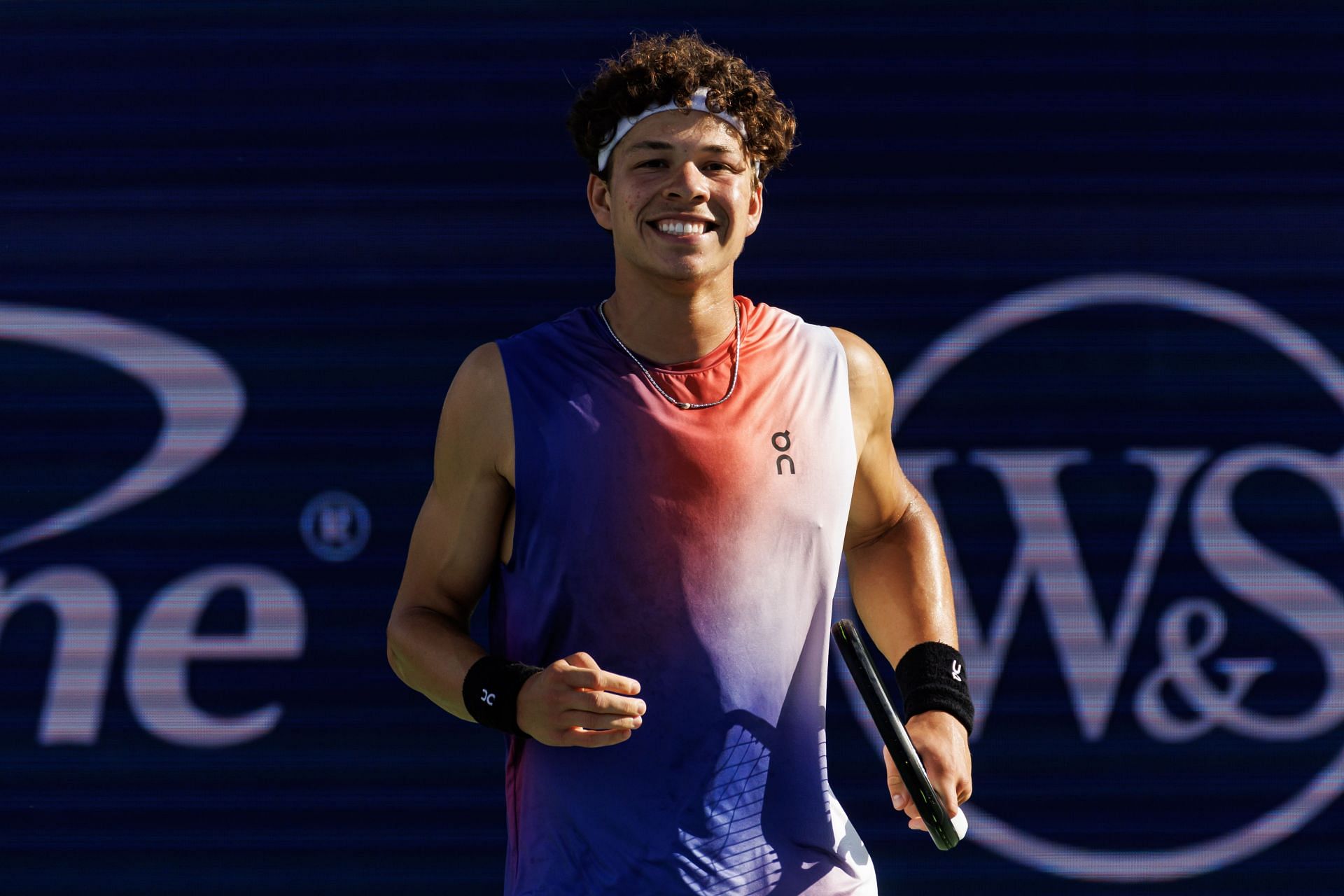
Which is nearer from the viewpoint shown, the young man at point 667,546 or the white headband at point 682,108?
the young man at point 667,546

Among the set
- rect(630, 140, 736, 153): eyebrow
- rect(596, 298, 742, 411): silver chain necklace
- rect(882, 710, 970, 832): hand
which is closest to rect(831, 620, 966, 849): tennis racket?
rect(882, 710, 970, 832): hand

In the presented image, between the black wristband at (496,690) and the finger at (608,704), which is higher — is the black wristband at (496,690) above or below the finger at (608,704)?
below

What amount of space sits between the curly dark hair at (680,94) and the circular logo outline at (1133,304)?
1321 millimetres

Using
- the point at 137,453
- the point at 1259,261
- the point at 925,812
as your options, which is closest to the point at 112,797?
the point at 137,453

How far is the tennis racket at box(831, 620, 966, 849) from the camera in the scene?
1.75m

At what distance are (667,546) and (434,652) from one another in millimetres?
373

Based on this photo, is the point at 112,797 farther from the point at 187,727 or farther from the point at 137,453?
the point at 137,453

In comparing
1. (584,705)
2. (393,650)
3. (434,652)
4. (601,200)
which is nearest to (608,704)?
(584,705)

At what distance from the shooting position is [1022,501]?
3.24 metres

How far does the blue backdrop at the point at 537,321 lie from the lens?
10.6 feet

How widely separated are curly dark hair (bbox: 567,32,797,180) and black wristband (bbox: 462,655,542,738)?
775 millimetres

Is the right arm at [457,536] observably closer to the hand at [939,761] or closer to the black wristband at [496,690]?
the black wristband at [496,690]

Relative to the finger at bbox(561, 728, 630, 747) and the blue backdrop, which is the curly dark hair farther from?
the blue backdrop

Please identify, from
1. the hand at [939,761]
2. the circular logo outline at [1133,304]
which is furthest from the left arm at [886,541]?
the circular logo outline at [1133,304]
